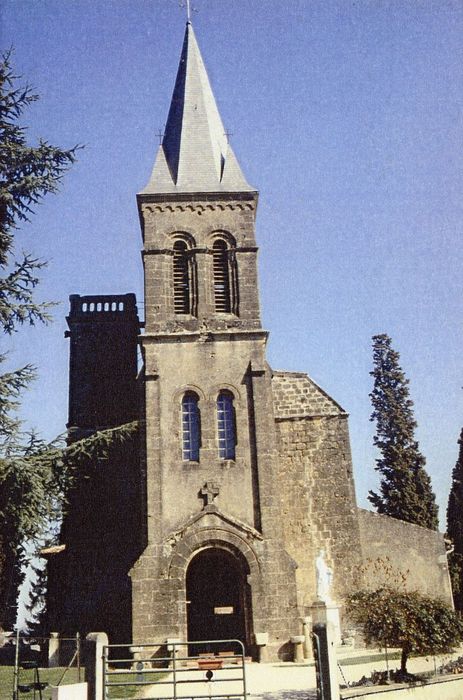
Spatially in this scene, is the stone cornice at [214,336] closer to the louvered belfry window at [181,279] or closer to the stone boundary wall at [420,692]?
the louvered belfry window at [181,279]

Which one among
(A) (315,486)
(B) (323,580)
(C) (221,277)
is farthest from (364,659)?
(C) (221,277)

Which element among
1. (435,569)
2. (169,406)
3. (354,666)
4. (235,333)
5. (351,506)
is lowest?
(354,666)

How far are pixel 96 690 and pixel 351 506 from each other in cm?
1380

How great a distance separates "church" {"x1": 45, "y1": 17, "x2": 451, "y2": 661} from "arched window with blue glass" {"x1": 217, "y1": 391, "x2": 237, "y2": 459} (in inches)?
1.8

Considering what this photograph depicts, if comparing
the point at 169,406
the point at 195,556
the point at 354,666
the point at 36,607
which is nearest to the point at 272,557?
the point at 195,556

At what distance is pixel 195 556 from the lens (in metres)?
21.7

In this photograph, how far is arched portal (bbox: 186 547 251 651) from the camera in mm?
22219

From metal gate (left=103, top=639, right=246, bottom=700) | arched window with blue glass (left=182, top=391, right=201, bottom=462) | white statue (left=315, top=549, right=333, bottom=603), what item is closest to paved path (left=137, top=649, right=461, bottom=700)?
metal gate (left=103, top=639, right=246, bottom=700)

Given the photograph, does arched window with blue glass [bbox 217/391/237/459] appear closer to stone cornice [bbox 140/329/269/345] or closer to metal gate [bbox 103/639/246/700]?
stone cornice [bbox 140/329/269/345]

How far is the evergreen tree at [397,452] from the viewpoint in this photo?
35.2 m

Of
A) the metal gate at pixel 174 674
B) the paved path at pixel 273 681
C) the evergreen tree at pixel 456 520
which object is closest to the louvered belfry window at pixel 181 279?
the metal gate at pixel 174 674

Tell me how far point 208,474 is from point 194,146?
13.0 m

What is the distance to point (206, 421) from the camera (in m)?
23.1

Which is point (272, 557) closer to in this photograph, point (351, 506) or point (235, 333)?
point (351, 506)
